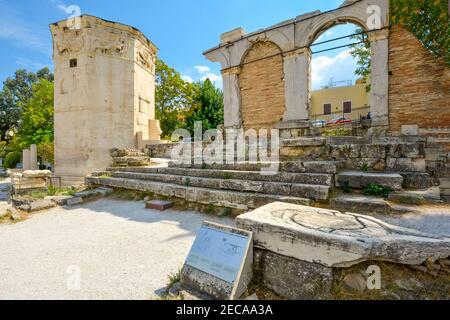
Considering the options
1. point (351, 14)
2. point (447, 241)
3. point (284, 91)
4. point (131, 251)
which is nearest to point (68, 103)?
point (284, 91)

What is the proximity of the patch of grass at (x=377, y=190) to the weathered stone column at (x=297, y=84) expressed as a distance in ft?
16.9

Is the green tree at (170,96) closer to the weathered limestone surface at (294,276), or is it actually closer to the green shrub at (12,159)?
the green shrub at (12,159)

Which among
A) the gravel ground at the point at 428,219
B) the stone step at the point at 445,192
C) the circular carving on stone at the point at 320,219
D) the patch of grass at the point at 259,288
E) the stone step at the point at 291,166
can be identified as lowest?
the patch of grass at the point at 259,288

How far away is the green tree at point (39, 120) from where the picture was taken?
1992 cm

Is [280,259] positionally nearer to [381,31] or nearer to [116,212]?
[116,212]

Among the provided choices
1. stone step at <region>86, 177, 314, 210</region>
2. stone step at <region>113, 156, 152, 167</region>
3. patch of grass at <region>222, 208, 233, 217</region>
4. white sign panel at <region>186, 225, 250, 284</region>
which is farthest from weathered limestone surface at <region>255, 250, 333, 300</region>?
stone step at <region>113, 156, 152, 167</region>

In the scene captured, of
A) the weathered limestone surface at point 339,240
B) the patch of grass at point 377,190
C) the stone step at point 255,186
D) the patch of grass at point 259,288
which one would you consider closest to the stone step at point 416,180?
the patch of grass at point 377,190

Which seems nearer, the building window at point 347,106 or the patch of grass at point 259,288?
the patch of grass at point 259,288

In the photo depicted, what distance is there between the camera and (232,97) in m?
9.95

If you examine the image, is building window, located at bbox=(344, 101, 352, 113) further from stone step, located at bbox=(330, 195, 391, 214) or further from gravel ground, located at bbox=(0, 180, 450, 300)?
gravel ground, located at bbox=(0, 180, 450, 300)

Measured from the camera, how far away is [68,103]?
35.1ft

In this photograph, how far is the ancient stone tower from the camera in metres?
10.5

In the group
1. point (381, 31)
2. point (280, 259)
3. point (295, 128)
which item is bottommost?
point (280, 259)

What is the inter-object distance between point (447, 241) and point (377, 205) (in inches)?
52.3
